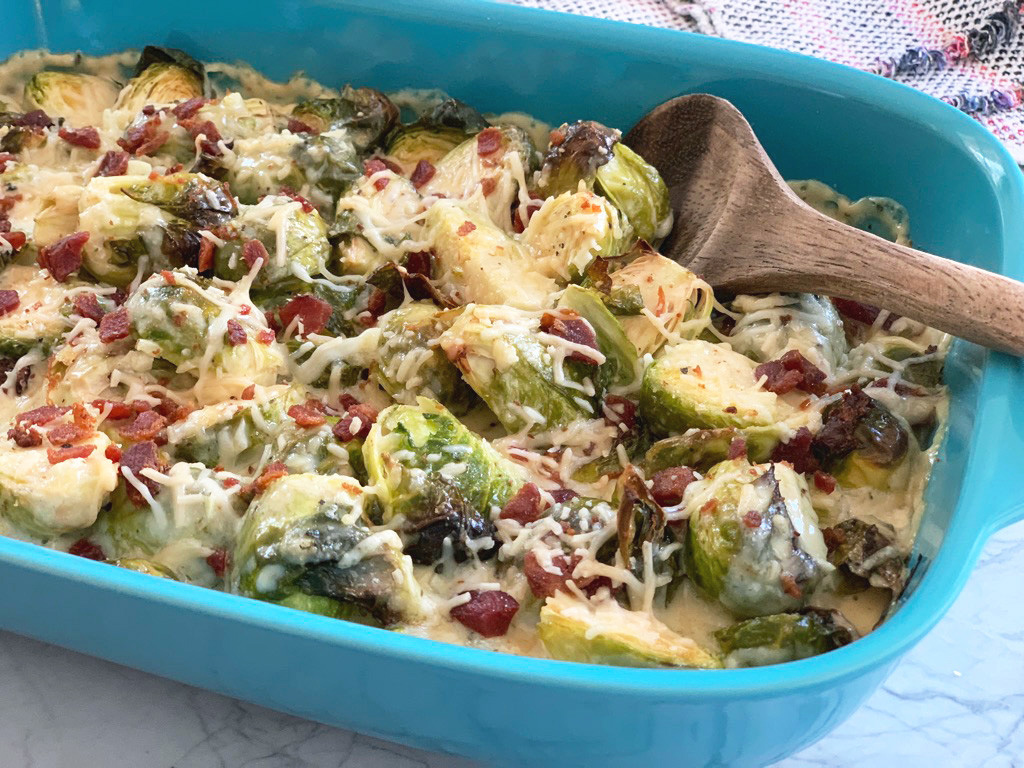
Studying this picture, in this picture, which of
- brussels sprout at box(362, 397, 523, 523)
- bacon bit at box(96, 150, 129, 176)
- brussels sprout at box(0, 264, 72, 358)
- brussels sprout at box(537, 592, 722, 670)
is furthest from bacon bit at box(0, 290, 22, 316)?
brussels sprout at box(537, 592, 722, 670)

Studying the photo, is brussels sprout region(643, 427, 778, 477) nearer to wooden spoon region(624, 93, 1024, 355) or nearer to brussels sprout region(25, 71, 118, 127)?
wooden spoon region(624, 93, 1024, 355)

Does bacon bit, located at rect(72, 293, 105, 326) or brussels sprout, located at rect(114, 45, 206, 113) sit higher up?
brussels sprout, located at rect(114, 45, 206, 113)

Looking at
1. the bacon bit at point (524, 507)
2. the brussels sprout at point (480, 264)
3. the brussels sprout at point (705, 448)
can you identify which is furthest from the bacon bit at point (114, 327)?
the brussels sprout at point (705, 448)

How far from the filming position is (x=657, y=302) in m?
2.34

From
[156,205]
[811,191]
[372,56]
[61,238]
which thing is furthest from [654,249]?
[61,238]

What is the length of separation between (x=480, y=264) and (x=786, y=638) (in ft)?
3.58

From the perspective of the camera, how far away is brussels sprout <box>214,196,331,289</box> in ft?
8.08

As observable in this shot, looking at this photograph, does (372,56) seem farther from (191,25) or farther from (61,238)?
(61,238)

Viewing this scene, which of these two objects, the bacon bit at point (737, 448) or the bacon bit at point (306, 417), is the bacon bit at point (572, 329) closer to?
the bacon bit at point (737, 448)

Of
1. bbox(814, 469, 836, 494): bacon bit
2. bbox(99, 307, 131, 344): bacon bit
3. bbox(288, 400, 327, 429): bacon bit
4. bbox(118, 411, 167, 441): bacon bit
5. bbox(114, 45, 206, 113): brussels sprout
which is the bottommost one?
bbox(118, 411, 167, 441): bacon bit

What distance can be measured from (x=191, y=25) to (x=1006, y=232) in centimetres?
221

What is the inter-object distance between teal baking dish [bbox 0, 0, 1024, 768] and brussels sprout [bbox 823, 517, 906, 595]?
5cm

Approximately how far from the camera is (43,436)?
207 cm

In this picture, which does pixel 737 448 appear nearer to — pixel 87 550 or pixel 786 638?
pixel 786 638
